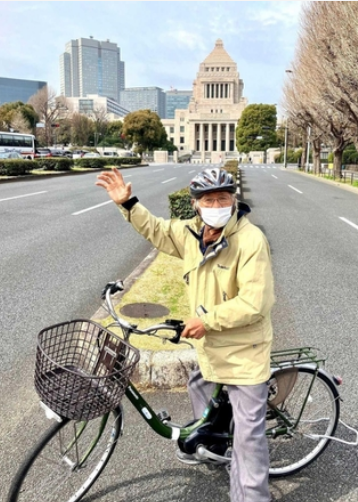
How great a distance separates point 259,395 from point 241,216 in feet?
2.90

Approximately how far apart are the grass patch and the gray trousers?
1.52m

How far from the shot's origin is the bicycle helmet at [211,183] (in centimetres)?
211

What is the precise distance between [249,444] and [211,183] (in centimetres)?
128

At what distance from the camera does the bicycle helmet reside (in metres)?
2.11

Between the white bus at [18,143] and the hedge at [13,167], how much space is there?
58.5ft

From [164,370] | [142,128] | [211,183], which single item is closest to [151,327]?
[211,183]

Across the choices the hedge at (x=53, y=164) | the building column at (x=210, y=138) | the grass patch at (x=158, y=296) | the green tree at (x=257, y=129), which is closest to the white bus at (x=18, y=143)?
the hedge at (x=53, y=164)

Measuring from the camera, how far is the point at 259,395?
2.14 metres

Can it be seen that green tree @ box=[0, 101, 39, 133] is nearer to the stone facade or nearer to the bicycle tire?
the stone facade

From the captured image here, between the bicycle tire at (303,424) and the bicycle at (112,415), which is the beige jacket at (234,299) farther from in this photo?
the bicycle tire at (303,424)

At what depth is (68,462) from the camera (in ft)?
7.59

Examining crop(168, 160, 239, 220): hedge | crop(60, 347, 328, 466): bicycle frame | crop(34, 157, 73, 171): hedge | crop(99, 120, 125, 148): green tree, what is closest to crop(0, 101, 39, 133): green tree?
crop(99, 120, 125, 148): green tree

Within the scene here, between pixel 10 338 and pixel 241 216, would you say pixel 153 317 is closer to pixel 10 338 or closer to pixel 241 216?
pixel 10 338

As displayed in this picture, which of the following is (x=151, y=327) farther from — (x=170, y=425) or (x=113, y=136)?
(x=113, y=136)
